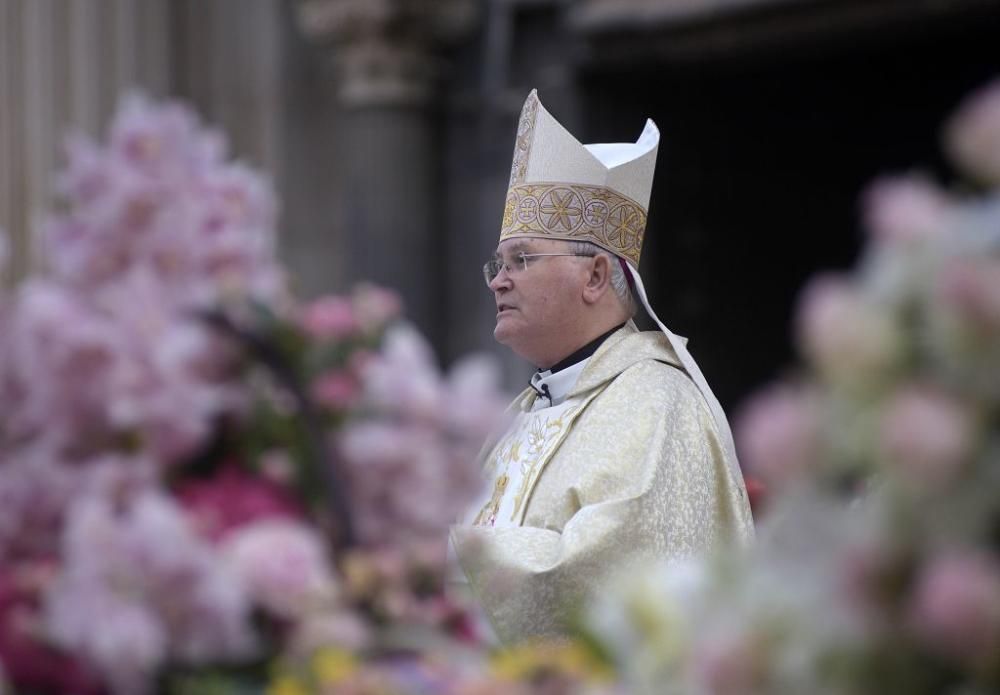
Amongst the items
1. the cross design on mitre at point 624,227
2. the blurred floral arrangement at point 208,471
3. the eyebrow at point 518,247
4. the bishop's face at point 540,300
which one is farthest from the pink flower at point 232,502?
the cross design on mitre at point 624,227

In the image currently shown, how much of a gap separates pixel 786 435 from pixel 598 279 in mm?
2609

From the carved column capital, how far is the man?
3.74m

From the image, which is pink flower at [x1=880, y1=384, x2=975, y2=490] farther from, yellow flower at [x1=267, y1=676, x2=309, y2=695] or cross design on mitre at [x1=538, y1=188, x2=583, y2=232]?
cross design on mitre at [x1=538, y1=188, x2=583, y2=232]

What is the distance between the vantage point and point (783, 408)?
1134 mm

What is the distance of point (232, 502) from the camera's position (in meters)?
1.34

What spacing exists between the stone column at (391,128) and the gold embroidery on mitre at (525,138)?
3.75 meters

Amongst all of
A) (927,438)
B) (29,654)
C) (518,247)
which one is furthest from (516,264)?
(927,438)

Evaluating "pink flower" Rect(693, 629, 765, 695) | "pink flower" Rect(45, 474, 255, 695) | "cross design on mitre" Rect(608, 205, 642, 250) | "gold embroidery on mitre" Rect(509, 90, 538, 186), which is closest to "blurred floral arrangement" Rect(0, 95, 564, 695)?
"pink flower" Rect(45, 474, 255, 695)

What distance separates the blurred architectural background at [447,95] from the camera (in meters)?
7.16

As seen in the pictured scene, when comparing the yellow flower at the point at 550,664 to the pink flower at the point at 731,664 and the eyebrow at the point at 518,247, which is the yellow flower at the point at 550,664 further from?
the eyebrow at the point at 518,247

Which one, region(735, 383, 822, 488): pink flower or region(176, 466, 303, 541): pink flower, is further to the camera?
region(176, 466, 303, 541): pink flower

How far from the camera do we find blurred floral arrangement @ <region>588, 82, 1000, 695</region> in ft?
3.48

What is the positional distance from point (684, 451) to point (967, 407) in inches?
90.2

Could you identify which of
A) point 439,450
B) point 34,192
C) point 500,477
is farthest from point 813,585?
point 34,192
